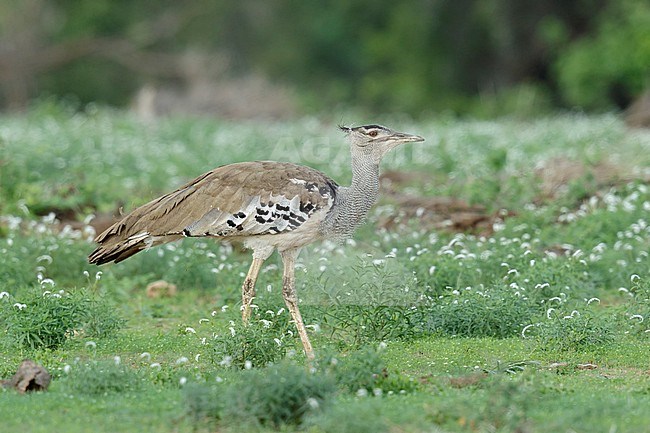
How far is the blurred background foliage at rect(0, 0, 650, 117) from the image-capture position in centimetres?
3050

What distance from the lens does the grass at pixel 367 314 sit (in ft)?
20.2

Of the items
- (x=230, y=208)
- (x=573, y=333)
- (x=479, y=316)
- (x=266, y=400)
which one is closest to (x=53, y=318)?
(x=230, y=208)

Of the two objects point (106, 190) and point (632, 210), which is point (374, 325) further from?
point (106, 190)

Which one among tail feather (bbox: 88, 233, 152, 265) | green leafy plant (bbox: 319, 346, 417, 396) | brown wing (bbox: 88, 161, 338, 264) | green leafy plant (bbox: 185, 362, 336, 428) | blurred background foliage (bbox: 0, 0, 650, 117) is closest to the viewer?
green leafy plant (bbox: 185, 362, 336, 428)

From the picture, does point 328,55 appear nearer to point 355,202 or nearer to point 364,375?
point 355,202

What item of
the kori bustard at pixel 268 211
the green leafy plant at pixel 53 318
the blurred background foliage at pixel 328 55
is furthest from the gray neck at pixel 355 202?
the blurred background foliage at pixel 328 55

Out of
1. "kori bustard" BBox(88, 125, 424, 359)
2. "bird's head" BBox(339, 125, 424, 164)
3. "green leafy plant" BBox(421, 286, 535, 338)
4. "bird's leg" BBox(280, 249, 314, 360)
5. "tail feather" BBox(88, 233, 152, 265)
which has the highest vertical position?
"bird's head" BBox(339, 125, 424, 164)

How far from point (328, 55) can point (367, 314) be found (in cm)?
3473

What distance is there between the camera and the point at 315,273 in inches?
366

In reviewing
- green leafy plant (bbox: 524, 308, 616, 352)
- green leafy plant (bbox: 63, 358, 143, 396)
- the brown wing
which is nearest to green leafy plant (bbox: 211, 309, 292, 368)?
green leafy plant (bbox: 63, 358, 143, 396)

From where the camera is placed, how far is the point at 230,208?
859 cm

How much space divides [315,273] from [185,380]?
8.73ft

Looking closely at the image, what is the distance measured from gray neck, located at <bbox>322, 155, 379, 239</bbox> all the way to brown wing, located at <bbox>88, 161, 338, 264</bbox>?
0.30 ft

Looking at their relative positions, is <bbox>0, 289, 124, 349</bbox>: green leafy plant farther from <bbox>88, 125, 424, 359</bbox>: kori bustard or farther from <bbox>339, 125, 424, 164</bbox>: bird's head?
<bbox>339, 125, 424, 164</bbox>: bird's head
